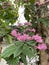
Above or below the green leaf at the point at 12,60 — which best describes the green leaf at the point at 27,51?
above

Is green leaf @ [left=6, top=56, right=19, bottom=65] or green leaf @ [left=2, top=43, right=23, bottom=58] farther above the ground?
green leaf @ [left=2, top=43, right=23, bottom=58]

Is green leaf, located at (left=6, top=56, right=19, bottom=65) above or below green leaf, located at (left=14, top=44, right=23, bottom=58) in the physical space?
below

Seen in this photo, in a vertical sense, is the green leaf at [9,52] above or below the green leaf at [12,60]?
above

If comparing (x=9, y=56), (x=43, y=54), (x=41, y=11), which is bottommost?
(x=43, y=54)

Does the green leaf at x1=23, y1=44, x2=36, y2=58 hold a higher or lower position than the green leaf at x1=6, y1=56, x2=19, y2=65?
higher

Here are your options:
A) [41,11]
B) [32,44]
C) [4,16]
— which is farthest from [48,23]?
[4,16]

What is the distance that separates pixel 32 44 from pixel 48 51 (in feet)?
1.01

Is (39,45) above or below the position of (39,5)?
below

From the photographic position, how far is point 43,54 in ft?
4.39

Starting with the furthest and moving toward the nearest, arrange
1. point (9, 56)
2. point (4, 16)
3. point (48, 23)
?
1. point (4, 16)
2. point (48, 23)
3. point (9, 56)

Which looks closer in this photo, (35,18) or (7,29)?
(7,29)

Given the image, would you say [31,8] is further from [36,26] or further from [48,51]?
[48,51]

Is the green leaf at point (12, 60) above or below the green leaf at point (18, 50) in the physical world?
below

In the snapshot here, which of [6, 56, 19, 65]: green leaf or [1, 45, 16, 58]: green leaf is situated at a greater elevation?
[1, 45, 16, 58]: green leaf
